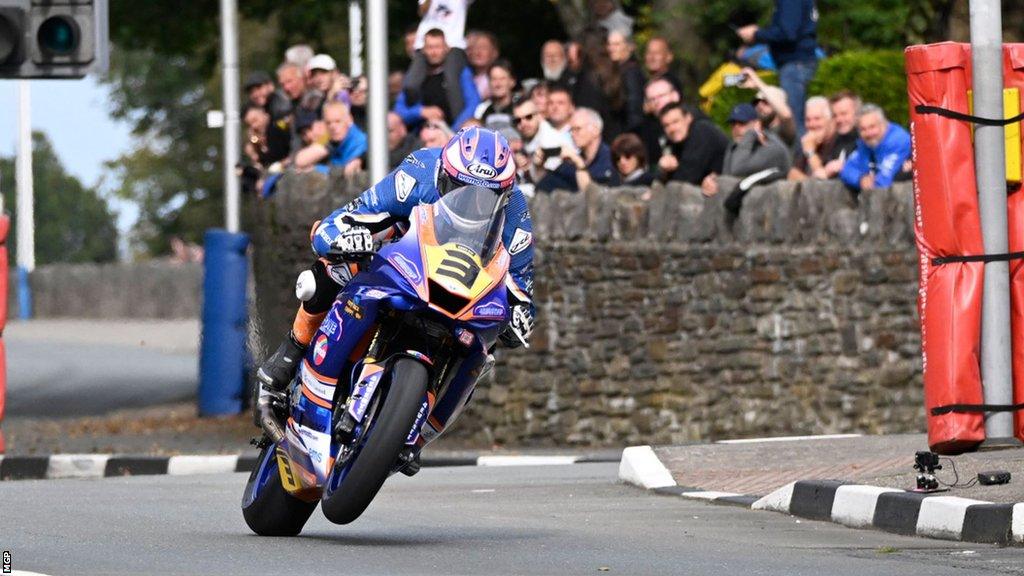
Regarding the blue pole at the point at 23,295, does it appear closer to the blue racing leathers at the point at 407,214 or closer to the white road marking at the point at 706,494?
the white road marking at the point at 706,494

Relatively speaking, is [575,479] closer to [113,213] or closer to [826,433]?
[826,433]

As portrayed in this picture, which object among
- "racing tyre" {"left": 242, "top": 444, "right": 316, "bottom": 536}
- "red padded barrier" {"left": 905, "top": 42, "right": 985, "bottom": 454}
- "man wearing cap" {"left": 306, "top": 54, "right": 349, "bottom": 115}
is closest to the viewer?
"racing tyre" {"left": 242, "top": 444, "right": 316, "bottom": 536}

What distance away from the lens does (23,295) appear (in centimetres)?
5797

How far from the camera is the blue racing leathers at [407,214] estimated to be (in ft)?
34.6

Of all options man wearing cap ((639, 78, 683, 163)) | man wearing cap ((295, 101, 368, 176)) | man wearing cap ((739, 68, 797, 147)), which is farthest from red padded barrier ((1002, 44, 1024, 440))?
man wearing cap ((295, 101, 368, 176))

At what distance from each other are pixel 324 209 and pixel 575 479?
5.86 metres

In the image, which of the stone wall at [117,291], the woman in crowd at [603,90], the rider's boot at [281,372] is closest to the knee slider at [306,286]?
the rider's boot at [281,372]

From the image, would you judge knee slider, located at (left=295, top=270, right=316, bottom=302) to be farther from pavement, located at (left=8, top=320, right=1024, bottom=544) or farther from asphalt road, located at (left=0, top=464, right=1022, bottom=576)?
pavement, located at (left=8, top=320, right=1024, bottom=544)

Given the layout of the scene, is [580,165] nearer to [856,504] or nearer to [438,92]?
[438,92]

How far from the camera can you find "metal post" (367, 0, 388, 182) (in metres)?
19.5

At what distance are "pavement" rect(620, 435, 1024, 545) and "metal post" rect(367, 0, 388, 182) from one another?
504cm

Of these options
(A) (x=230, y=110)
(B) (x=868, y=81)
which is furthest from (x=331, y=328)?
(A) (x=230, y=110)

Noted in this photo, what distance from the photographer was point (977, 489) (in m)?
11.6

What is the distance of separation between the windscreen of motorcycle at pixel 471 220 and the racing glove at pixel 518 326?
1.02ft
